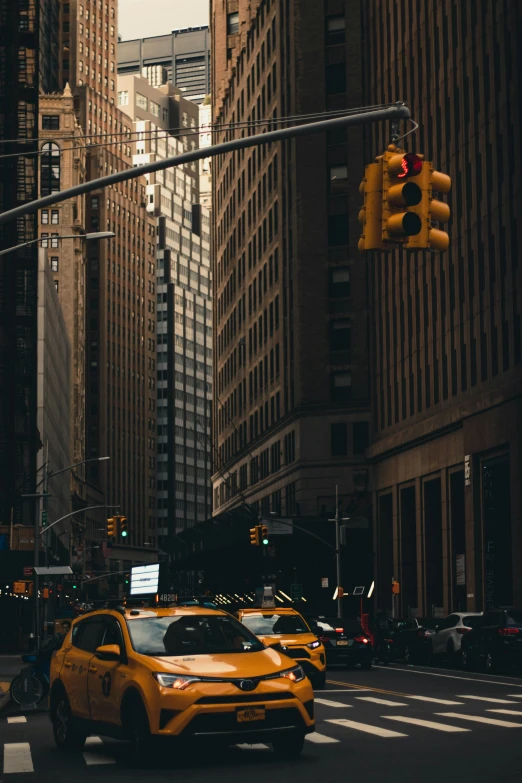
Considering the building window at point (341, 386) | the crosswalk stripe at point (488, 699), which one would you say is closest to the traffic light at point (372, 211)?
the crosswalk stripe at point (488, 699)

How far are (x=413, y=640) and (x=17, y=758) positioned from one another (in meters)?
28.4

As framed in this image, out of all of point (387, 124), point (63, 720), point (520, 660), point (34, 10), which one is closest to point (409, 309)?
point (387, 124)

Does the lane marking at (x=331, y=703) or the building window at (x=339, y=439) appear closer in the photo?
the lane marking at (x=331, y=703)

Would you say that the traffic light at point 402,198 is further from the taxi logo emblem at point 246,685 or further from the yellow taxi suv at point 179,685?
the taxi logo emblem at point 246,685

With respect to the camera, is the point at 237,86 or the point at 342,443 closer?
the point at 342,443

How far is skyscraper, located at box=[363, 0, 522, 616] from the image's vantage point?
180 ft

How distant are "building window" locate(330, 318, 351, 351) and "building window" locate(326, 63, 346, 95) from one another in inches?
606

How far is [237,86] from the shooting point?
120 m

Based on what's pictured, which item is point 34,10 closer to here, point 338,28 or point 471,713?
point 338,28

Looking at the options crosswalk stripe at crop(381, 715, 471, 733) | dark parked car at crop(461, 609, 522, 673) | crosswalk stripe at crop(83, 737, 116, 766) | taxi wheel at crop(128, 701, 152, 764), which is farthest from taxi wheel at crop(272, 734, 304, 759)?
dark parked car at crop(461, 609, 522, 673)

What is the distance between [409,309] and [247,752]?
187 ft

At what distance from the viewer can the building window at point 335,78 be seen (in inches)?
3492

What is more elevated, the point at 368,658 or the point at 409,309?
the point at 409,309

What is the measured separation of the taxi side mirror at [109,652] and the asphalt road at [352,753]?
1.09m
